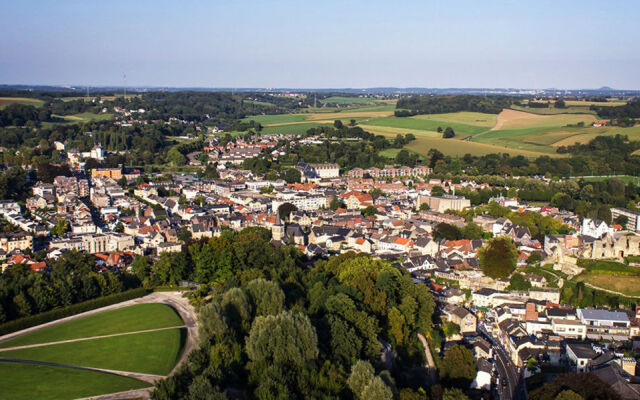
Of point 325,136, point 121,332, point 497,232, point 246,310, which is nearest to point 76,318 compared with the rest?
point 121,332

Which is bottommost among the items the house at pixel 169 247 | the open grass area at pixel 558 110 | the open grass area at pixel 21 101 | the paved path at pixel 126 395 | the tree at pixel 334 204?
the paved path at pixel 126 395

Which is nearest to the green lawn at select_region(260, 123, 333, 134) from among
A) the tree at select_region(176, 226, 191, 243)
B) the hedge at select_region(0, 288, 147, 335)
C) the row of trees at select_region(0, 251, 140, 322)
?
the tree at select_region(176, 226, 191, 243)

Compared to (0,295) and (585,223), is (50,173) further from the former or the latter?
(585,223)

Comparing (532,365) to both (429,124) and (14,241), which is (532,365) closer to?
(14,241)

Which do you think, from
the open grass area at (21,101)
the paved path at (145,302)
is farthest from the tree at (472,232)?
the open grass area at (21,101)

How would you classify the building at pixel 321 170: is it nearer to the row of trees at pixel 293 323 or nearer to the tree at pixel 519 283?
the row of trees at pixel 293 323

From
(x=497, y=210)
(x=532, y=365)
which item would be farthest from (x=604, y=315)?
(x=497, y=210)
